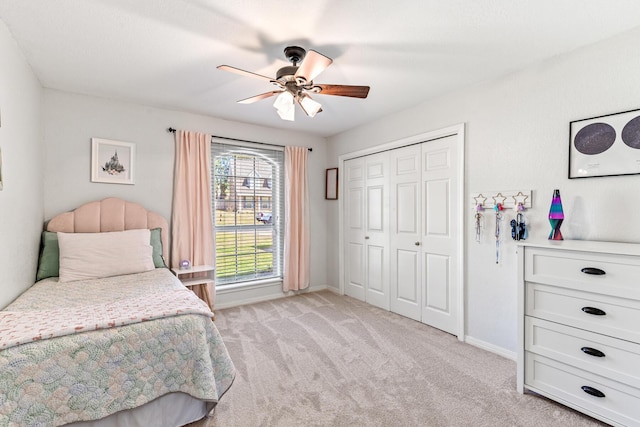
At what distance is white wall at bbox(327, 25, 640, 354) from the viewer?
76.9 inches

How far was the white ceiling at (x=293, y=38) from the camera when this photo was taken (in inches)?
66.9

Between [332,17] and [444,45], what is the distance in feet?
2.77

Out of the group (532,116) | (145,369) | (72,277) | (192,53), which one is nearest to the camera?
(145,369)

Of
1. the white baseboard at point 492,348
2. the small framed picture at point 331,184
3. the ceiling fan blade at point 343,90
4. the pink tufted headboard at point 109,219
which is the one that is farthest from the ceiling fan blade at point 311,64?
the white baseboard at point 492,348

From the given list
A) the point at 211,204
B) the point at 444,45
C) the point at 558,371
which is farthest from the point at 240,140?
the point at 558,371

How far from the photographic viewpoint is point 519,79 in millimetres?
2420

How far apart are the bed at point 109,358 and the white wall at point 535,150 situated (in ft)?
7.33

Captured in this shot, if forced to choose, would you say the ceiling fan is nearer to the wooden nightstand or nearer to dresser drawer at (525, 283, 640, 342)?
dresser drawer at (525, 283, 640, 342)

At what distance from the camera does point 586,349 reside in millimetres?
1750

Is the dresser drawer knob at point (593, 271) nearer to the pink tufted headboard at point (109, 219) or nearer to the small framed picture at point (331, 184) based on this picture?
the small framed picture at point (331, 184)

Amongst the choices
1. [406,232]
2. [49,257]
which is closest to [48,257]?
[49,257]

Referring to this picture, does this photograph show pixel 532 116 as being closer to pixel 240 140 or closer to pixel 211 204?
pixel 240 140

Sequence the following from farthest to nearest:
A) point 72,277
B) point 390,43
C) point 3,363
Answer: point 72,277, point 390,43, point 3,363

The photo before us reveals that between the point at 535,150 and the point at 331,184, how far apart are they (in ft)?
8.71
